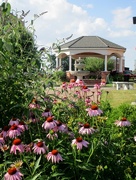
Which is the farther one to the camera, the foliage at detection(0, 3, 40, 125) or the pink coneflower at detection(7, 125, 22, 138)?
the foliage at detection(0, 3, 40, 125)

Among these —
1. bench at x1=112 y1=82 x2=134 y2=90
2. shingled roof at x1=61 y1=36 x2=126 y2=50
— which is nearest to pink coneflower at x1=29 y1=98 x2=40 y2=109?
bench at x1=112 y1=82 x2=134 y2=90

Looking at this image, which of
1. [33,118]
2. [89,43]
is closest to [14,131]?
[33,118]

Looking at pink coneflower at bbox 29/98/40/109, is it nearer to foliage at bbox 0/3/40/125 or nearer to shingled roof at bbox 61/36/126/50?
foliage at bbox 0/3/40/125

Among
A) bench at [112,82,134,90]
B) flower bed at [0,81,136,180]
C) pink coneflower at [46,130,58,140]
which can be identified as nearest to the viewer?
flower bed at [0,81,136,180]

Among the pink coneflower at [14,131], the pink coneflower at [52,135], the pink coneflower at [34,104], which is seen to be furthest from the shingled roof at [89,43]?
the pink coneflower at [14,131]

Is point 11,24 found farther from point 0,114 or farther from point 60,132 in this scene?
point 60,132

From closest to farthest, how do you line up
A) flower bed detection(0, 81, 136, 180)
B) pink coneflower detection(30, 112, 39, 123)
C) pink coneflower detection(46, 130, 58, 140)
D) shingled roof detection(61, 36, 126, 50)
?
flower bed detection(0, 81, 136, 180), pink coneflower detection(46, 130, 58, 140), pink coneflower detection(30, 112, 39, 123), shingled roof detection(61, 36, 126, 50)

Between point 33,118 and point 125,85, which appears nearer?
point 33,118

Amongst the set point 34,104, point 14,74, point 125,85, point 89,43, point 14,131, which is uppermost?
point 89,43

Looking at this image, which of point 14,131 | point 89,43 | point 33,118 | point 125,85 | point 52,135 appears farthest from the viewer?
point 89,43

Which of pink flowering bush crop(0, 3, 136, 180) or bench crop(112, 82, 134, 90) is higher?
pink flowering bush crop(0, 3, 136, 180)

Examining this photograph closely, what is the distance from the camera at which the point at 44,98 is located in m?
2.48

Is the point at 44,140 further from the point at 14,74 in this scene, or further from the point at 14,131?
the point at 14,74

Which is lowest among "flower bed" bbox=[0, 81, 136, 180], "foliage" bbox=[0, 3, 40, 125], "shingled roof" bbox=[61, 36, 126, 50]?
"flower bed" bbox=[0, 81, 136, 180]
